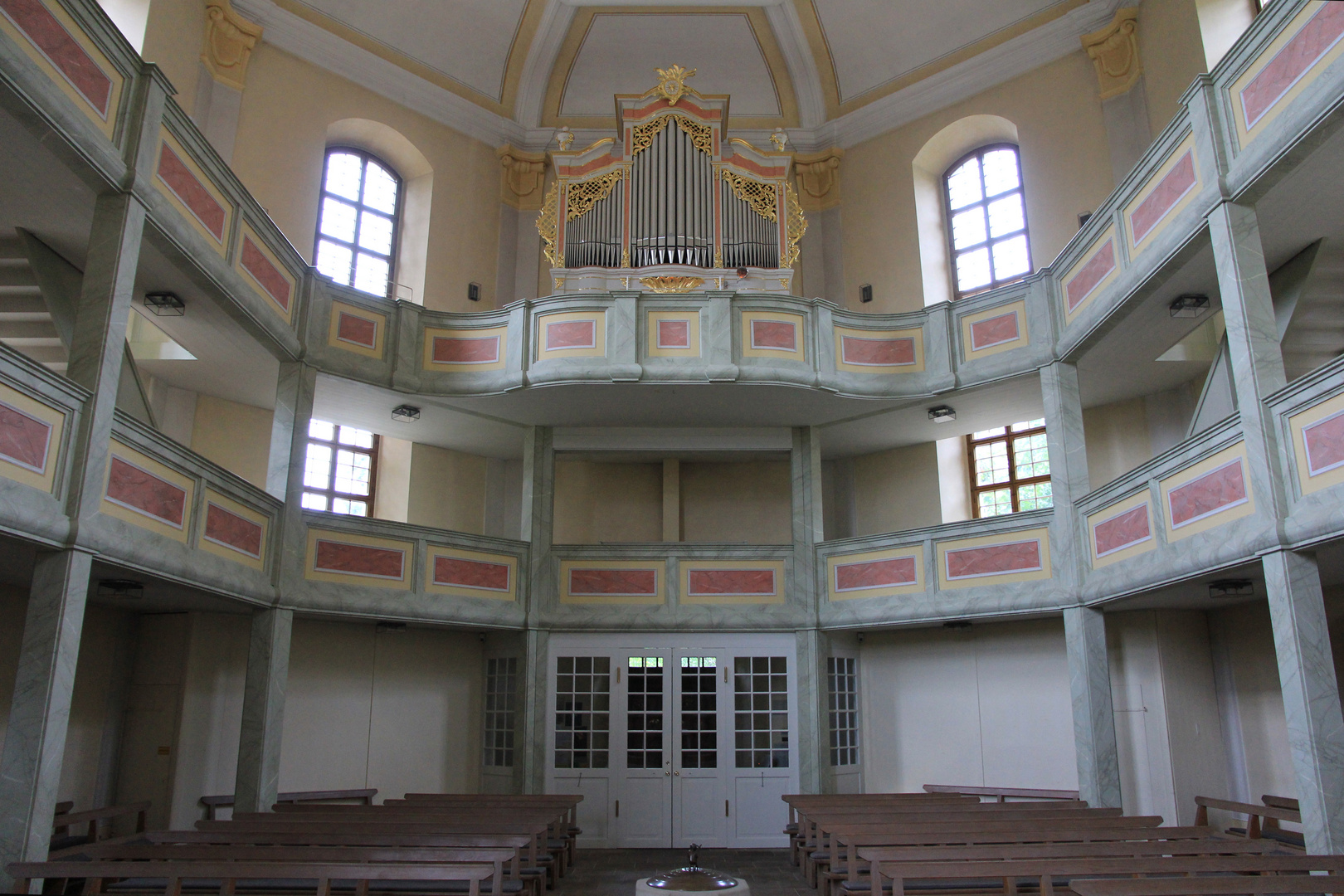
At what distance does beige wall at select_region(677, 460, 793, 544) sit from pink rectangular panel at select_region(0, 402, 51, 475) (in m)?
10.1

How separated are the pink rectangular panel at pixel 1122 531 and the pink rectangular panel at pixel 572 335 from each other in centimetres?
662

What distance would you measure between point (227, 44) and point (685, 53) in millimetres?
7497

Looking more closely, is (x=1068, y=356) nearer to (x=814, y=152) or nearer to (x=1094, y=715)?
(x=1094, y=715)

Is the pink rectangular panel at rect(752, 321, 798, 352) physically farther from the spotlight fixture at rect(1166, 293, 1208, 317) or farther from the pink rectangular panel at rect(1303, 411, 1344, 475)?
the pink rectangular panel at rect(1303, 411, 1344, 475)

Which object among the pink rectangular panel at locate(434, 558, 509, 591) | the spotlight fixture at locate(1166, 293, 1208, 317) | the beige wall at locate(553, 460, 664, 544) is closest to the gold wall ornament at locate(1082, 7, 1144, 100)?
the spotlight fixture at locate(1166, 293, 1208, 317)

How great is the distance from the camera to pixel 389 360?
13148 millimetres

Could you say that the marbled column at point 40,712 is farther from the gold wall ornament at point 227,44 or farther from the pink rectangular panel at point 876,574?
the pink rectangular panel at point 876,574

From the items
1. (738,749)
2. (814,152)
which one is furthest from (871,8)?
(738,749)

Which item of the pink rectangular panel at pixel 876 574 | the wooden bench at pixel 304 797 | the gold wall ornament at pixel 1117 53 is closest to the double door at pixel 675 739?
the pink rectangular panel at pixel 876 574

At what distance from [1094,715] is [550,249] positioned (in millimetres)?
9566

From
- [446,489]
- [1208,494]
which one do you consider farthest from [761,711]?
[1208,494]

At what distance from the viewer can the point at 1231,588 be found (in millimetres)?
10055

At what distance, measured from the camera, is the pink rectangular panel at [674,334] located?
13094 mm

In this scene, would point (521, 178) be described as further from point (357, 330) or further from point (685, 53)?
point (357, 330)
